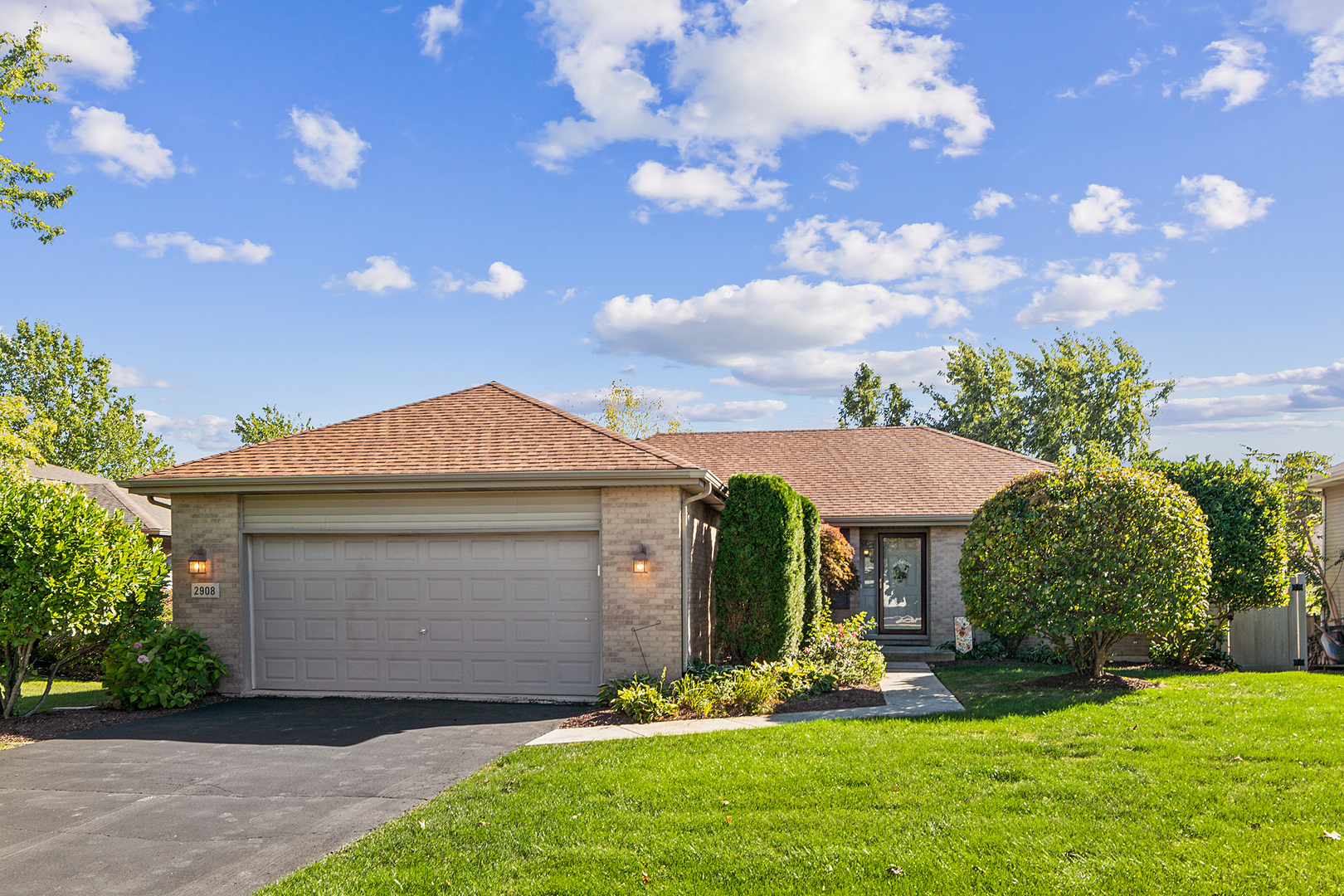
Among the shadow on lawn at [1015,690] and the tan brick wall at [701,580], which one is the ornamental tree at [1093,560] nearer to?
the shadow on lawn at [1015,690]

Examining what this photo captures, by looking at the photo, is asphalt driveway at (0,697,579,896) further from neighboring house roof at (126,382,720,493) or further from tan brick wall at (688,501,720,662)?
neighboring house roof at (126,382,720,493)

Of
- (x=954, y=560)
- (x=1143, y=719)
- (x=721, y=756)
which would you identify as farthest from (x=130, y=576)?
(x=954, y=560)

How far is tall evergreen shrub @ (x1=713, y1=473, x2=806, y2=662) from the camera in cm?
1134

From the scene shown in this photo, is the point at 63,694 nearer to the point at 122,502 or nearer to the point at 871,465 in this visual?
the point at 122,502

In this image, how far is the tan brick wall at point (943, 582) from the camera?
15.7 meters

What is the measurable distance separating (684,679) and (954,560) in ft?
25.8

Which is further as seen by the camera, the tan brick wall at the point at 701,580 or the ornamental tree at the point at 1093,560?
the tan brick wall at the point at 701,580

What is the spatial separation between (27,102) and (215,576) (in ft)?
41.0

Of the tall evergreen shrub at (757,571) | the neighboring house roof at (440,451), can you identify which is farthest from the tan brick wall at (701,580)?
the neighboring house roof at (440,451)

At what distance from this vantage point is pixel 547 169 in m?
15.2

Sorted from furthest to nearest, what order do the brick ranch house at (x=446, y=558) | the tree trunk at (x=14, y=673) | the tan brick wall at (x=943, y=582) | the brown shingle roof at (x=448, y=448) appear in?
the tan brick wall at (x=943, y=582), the brown shingle roof at (x=448, y=448), the brick ranch house at (x=446, y=558), the tree trunk at (x=14, y=673)

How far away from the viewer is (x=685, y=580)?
10672mm

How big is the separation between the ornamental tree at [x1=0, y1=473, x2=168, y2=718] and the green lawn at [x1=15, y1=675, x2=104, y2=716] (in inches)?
38.9

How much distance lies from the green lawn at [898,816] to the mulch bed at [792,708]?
4.07 feet
